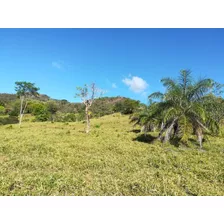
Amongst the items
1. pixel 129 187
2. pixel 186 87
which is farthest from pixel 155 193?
pixel 186 87

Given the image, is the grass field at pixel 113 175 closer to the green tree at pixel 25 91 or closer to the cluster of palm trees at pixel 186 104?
the cluster of palm trees at pixel 186 104

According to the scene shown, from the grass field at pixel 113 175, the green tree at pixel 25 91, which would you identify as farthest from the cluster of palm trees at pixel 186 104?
the green tree at pixel 25 91

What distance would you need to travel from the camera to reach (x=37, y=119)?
45094 mm

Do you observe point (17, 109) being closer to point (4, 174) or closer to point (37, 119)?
point (37, 119)

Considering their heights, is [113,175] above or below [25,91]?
below

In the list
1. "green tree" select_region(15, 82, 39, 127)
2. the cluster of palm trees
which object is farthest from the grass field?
"green tree" select_region(15, 82, 39, 127)

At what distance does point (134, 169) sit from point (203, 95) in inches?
288

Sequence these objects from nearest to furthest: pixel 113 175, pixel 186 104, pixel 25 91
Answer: pixel 113 175 → pixel 186 104 → pixel 25 91

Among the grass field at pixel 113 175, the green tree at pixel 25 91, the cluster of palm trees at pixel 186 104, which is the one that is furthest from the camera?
the green tree at pixel 25 91

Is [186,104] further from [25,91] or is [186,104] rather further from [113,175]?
[25,91]

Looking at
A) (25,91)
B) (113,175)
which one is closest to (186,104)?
(113,175)

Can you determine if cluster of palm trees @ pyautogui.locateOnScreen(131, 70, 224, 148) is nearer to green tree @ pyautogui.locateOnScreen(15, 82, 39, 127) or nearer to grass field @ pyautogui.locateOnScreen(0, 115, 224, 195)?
grass field @ pyautogui.locateOnScreen(0, 115, 224, 195)

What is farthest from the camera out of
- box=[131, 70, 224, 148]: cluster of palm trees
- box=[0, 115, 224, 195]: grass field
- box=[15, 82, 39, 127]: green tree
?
box=[15, 82, 39, 127]: green tree

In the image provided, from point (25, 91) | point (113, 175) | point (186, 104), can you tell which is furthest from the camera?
point (25, 91)
